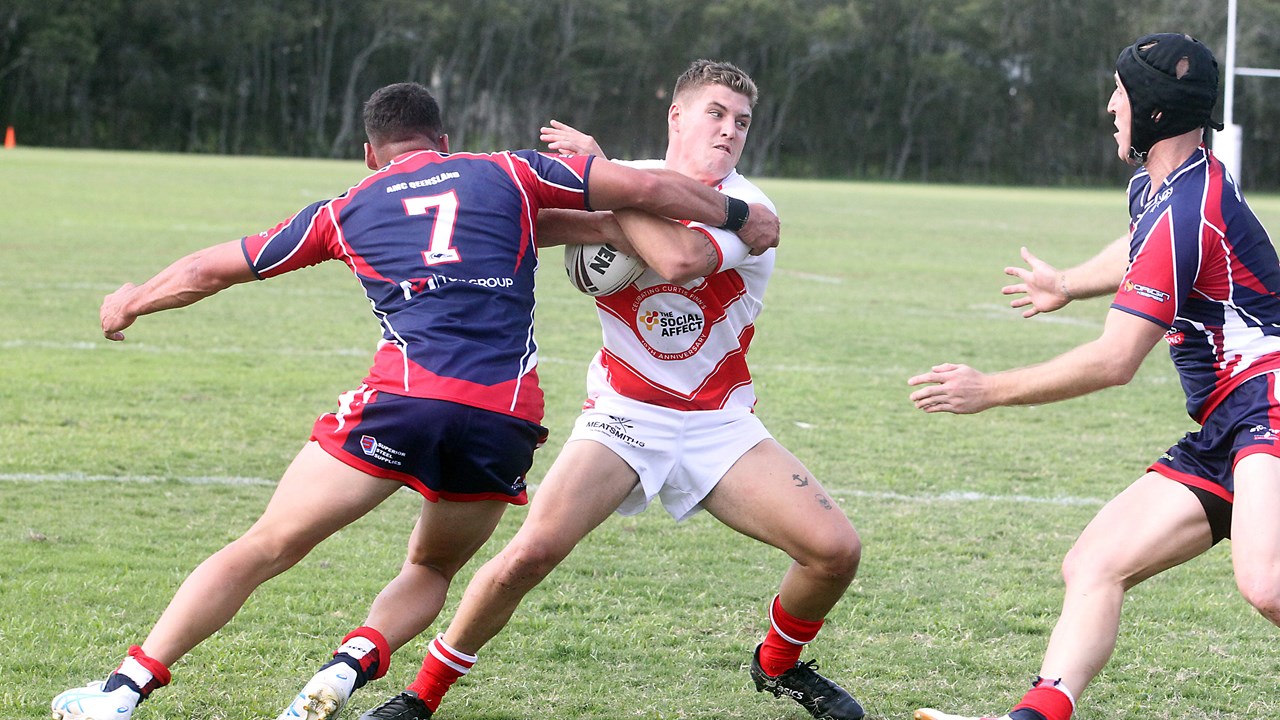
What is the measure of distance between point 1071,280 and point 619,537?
2.60 meters

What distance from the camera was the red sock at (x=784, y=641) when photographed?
4.48 m

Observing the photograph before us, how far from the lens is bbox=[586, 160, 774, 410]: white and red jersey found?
453cm

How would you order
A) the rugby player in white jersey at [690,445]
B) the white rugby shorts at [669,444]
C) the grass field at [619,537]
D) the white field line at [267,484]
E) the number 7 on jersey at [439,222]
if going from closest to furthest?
the number 7 on jersey at [439,222]
the rugby player in white jersey at [690,445]
the white rugby shorts at [669,444]
the grass field at [619,537]
the white field line at [267,484]

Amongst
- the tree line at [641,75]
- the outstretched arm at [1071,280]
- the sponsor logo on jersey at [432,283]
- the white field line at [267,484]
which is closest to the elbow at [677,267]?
the sponsor logo on jersey at [432,283]

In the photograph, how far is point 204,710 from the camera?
4176mm

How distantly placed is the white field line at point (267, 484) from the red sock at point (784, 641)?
8.49 ft

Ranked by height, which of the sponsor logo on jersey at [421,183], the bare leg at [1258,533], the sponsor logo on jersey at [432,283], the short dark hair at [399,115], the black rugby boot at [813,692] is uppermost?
the short dark hair at [399,115]

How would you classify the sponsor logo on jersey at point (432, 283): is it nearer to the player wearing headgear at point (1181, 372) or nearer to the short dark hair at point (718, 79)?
the short dark hair at point (718, 79)

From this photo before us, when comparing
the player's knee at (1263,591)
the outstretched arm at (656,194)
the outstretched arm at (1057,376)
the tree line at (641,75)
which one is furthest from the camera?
the tree line at (641,75)

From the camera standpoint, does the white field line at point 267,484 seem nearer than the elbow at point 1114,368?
No

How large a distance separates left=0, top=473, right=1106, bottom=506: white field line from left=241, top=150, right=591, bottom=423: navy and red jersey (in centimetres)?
330

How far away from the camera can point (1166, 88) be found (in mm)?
3832

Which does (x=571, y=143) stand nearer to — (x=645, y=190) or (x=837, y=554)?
(x=645, y=190)

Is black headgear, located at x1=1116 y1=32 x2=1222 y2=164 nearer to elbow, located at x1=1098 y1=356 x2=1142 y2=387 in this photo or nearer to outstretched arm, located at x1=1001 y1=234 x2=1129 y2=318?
outstretched arm, located at x1=1001 y1=234 x2=1129 y2=318
